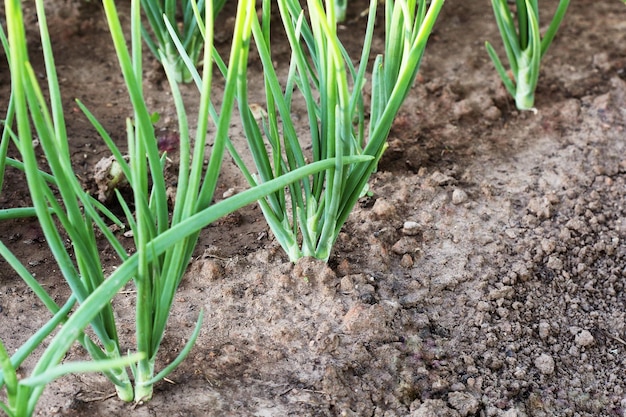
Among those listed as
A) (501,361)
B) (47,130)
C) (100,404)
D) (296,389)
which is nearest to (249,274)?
(296,389)

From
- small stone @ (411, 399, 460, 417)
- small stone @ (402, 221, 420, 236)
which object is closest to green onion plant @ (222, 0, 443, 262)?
small stone @ (402, 221, 420, 236)

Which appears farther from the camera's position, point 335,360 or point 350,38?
point 350,38

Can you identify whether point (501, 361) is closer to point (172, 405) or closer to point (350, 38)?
point (172, 405)

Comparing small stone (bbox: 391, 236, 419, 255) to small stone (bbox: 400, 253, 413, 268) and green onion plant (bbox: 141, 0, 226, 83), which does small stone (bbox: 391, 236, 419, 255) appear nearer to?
small stone (bbox: 400, 253, 413, 268)

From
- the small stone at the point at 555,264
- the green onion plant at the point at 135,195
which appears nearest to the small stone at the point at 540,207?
the small stone at the point at 555,264

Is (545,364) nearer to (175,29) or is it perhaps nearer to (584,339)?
(584,339)

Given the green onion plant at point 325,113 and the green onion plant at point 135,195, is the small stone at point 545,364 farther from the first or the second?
the green onion plant at point 135,195
